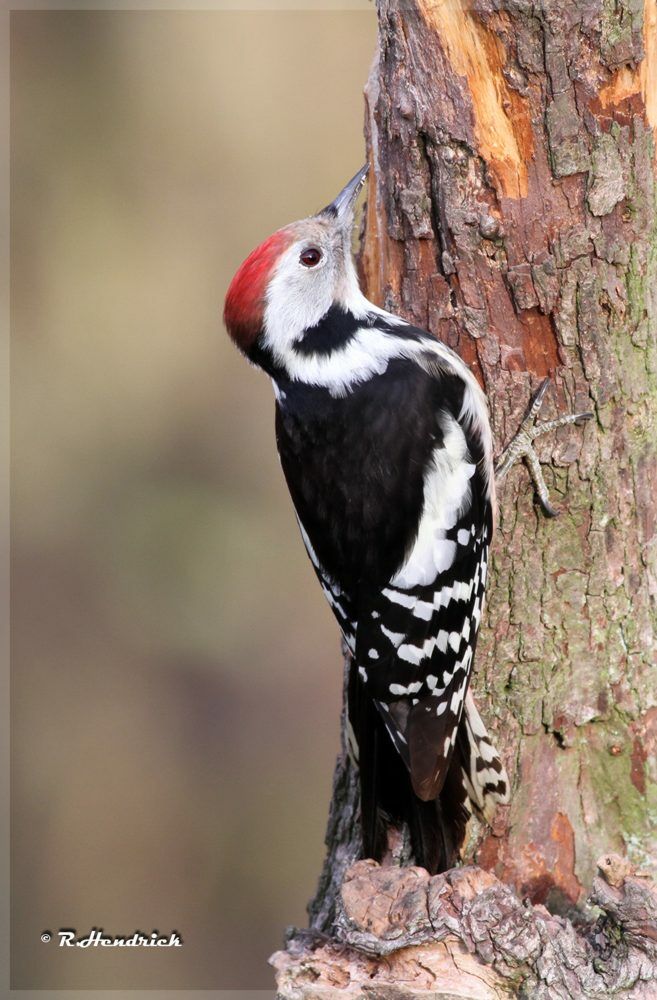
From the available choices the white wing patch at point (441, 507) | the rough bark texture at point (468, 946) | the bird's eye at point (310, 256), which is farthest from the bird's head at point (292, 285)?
the rough bark texture at point (468, 946)

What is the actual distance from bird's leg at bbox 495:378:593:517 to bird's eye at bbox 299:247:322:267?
722 mm

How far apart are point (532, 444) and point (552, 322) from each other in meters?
0.32

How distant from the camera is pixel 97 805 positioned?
520cm

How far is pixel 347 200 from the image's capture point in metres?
2.86

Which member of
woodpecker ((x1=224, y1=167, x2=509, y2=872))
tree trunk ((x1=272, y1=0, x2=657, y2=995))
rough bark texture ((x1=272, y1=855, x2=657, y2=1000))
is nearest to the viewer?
rough bark texture ((x1=272, y1=855, x2=657, y2=1000))

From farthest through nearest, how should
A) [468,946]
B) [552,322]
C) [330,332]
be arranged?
[330,332] → [552,322] → [468,946]

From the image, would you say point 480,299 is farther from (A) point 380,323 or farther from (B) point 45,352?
(B) point 45,352

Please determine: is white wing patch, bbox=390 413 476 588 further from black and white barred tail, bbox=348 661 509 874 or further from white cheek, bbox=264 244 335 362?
white cheek, bbox=264 244 335 362

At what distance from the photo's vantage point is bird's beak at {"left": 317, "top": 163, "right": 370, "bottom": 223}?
2840mm

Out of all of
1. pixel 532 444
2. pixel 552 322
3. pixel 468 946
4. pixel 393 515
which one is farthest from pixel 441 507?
pixel 468 946

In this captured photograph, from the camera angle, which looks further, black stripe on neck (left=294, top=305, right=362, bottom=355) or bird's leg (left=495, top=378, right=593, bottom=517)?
black stripe on neck (left=294, top=305, right=362, bottom=355)

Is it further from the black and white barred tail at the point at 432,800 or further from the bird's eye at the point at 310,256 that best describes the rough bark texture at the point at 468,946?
the bird's eye at the point at 310,256

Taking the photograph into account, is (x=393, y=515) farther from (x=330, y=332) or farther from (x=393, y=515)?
(x=330, y=332)

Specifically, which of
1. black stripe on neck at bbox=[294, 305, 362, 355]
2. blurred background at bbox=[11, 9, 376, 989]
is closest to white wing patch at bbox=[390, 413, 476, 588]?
black stripe on neck at bbox=[294, 305, 362, 355]
